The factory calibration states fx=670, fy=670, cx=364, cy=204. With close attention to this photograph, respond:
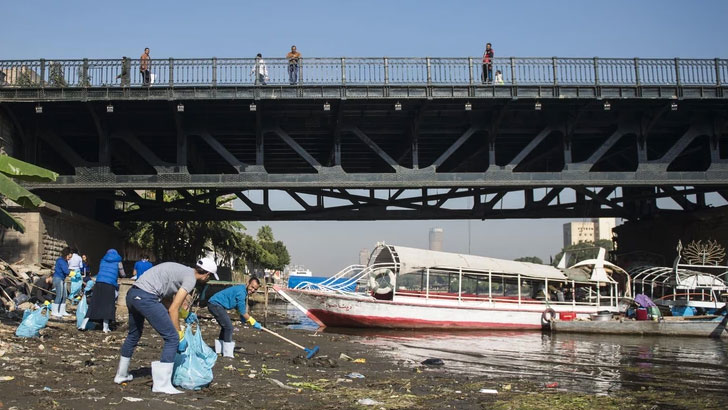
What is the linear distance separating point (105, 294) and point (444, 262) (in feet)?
43.0

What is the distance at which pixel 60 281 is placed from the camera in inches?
619

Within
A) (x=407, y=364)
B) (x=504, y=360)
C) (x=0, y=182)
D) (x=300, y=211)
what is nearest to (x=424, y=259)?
(x=300, y=211)

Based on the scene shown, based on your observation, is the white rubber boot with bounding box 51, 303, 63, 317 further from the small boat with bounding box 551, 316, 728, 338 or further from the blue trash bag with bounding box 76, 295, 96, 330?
the small boat with bounding box 551, 316, 728, 338

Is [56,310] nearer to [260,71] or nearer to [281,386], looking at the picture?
[281,386]

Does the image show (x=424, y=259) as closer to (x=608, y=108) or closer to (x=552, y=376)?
(x=608, y=108)

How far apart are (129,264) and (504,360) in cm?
2433

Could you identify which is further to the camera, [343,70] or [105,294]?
[343,70]

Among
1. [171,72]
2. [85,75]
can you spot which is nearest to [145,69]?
[171,72]

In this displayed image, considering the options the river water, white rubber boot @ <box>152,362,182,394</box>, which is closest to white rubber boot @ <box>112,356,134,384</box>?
white rubber boot @ <box>152,362,182,394</box>

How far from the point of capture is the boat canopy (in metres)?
23.8

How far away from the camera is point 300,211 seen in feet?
94.2

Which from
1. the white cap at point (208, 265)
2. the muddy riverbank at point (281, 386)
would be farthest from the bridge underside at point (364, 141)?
the white cap at point (208, 265)

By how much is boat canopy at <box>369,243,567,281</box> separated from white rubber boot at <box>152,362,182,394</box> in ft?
53.0

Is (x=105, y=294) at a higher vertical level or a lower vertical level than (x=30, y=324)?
higher
